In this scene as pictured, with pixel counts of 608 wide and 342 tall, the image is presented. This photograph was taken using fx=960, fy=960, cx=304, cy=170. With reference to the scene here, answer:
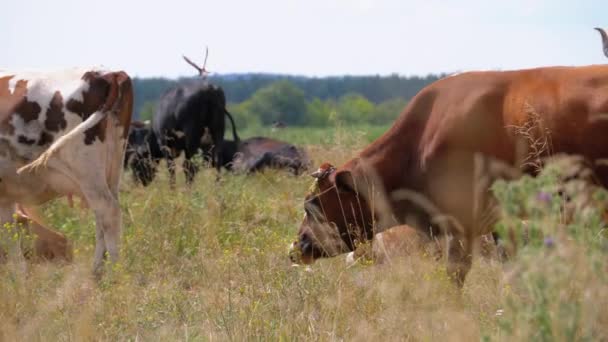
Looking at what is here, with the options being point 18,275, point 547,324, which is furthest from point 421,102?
point 547,324

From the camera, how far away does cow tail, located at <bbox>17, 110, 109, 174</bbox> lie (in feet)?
24.8

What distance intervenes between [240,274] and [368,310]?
124cm

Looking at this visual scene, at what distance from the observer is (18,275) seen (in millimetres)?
6164

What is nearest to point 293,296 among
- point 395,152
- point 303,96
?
point 395,152

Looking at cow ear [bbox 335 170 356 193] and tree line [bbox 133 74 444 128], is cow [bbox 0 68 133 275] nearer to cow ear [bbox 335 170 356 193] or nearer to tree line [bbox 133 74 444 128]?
cow ear [bbox 335 170 356 193]

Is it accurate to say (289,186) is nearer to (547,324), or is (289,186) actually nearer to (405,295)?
(405,295)

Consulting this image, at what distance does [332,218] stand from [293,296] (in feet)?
6.04

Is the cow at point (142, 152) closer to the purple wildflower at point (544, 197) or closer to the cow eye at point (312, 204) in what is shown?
the cow eye at point (312, 204)

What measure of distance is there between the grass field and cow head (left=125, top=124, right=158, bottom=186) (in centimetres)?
801

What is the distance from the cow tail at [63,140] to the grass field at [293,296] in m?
0.81

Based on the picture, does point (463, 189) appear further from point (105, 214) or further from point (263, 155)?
point (263, 155)

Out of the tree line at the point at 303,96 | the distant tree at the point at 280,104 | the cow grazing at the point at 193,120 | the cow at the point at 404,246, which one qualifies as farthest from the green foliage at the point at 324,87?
the cow at the point at 404,246

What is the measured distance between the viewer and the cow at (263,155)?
1688 cm

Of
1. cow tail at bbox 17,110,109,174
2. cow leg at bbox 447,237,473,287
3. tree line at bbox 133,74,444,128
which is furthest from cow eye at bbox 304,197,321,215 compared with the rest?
tree line at bbox 133,74,444,128
